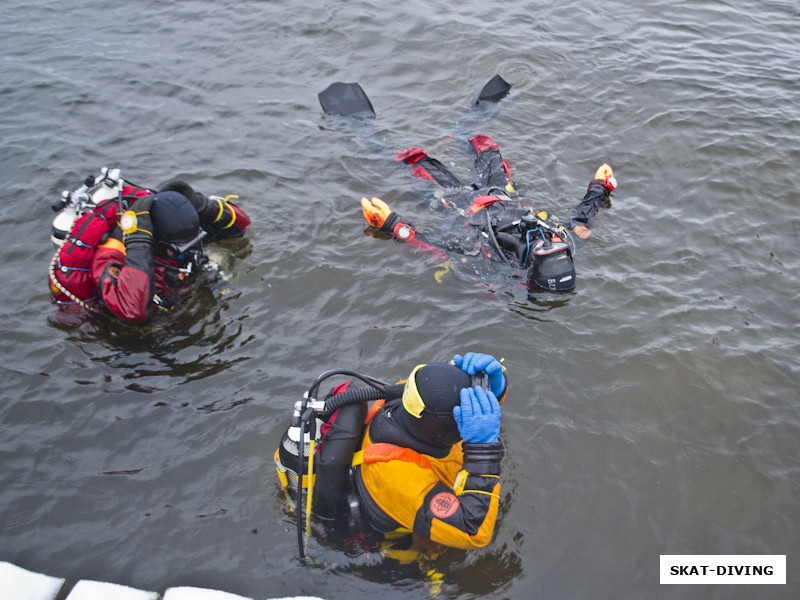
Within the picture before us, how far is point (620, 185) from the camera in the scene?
7.21 meters

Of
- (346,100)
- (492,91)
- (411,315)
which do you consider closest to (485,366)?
(411,315)

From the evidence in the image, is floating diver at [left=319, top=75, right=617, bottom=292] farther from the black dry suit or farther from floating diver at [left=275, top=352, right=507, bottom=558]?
floating diver at [left=275, top=352, right=507, bottom=558]

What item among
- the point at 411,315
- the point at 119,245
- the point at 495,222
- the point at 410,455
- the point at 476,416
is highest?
the point at 476,416

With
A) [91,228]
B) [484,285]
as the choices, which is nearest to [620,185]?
[484,285]

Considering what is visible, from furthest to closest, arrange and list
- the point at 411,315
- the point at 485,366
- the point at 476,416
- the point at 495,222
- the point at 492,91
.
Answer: the point at 492,91
the point at 495,222
the point at 411,315
the point at 485,366
the point at 476,416

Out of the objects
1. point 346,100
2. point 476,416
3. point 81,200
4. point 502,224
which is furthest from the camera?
point 346,100

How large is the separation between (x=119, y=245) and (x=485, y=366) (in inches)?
138

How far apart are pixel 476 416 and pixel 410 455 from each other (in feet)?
1.68

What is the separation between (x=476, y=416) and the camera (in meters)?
2.96

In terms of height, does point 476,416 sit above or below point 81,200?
below

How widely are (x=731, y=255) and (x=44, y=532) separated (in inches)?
269

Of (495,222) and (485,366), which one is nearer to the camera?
(485,366)

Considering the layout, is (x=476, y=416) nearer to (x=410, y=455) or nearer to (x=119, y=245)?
(x=410, y=455)

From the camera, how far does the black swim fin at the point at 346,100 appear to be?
27.1 feet
